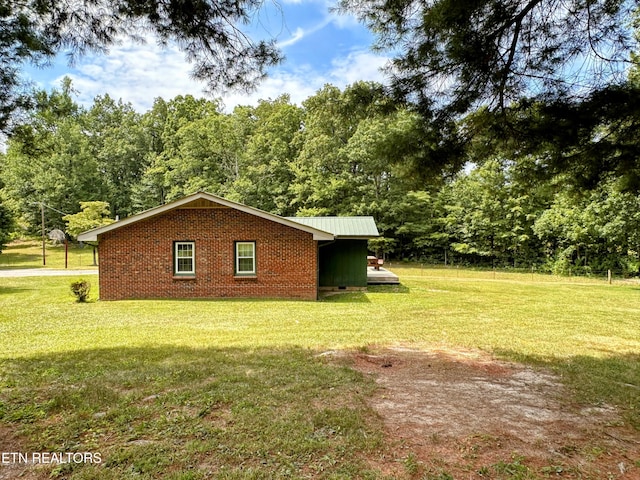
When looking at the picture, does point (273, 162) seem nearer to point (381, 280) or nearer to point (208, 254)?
point (381, 280)

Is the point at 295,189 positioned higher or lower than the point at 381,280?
higher

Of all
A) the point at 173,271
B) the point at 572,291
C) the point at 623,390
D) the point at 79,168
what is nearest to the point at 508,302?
the point at 572,291

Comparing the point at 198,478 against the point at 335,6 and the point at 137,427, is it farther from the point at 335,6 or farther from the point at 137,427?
the point at 335,6

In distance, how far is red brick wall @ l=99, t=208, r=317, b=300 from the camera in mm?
12289

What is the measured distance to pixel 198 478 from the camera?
2.56m

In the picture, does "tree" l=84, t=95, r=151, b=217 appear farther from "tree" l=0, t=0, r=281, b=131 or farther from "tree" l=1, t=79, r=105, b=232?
"tree" l=0, t=0, r=281, b=131

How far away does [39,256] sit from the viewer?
32.6 metres

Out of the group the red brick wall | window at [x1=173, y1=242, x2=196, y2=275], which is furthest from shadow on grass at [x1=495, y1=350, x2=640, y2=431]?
window at [x1=173, y1=242, x2=196, y2=275]

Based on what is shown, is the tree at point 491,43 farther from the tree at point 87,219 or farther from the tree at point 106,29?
the tree at point 87,219

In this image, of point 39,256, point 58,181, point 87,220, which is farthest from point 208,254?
point 58,181

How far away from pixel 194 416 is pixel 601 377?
5.11 meters

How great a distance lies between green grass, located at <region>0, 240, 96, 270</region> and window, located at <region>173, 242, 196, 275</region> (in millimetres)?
17681

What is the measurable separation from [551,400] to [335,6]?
4.77 meters

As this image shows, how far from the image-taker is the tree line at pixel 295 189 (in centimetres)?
2683
